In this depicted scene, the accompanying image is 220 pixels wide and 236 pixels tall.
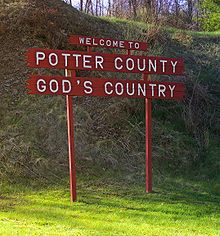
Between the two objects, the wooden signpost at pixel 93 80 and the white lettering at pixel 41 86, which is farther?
the wooden signpost at pixel 93 80

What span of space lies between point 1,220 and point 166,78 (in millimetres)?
8098

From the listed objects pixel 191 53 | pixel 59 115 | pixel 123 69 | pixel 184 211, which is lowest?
pixel 184 211

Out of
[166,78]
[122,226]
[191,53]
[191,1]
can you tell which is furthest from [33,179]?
[191,1]

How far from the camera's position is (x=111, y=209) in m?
7.52

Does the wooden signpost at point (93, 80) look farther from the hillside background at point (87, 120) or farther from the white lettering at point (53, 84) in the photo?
the hillside background at point (87, 120)

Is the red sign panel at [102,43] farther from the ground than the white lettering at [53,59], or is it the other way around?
the red sign panel at [102,43]

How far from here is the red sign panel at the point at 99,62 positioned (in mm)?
7699

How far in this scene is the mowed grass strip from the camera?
6.12m

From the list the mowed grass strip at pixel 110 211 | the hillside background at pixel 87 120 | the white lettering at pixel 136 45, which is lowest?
the mowed grass strip at pixel 110 211

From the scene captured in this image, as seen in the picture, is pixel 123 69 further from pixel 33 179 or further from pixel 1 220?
pixel 1 220

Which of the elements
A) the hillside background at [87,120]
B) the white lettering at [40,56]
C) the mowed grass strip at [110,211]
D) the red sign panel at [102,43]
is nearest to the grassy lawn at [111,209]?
the mowed grass strip at [110,211]

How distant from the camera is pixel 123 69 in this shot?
8.49m

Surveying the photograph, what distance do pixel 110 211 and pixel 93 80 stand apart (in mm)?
2382

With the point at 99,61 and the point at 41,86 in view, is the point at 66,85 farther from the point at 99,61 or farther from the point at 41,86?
the point at 99,61
